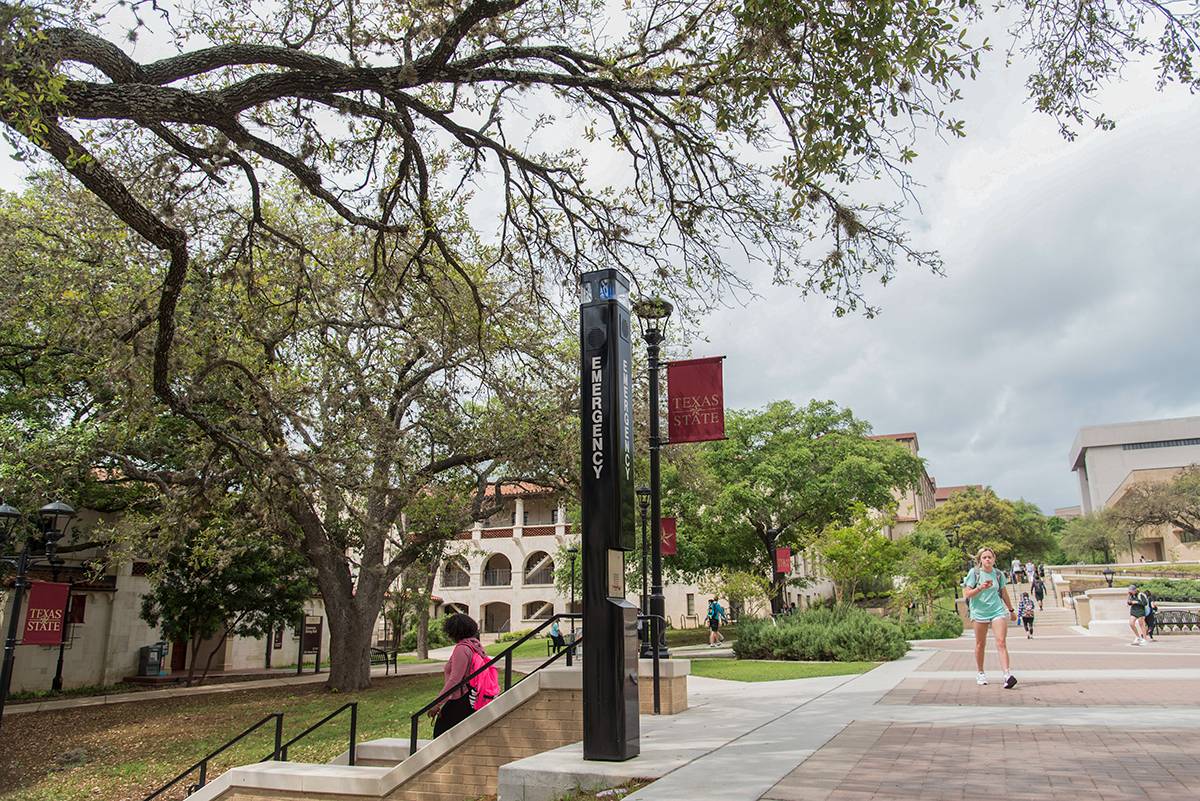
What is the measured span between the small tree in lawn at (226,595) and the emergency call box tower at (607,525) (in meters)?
18.9

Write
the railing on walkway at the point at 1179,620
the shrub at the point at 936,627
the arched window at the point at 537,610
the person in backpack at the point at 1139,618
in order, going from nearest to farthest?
the person in backpack at the point at 1139,618 < the railing on walkway at the point at 1179,620 < the shrub at the point at 936,627 < the arched window at the point at 537,610

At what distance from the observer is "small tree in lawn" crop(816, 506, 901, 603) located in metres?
26.2

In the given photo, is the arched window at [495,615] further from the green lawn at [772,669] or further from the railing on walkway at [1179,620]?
the green lawn at [772,669]

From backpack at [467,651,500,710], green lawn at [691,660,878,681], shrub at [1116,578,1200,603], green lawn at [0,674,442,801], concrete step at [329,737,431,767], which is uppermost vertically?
shrub at [1116,578,1200,603]

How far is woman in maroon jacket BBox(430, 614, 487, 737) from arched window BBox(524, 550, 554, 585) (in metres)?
47.9

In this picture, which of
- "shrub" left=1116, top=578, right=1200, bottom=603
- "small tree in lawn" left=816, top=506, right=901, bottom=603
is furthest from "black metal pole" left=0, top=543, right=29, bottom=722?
"shrub" left=1116, top=578, right=1200, bottom=603

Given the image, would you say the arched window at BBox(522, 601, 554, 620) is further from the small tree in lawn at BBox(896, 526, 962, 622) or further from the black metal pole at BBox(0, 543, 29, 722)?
the black metal pole at BBox(0, 543, 29, 722)

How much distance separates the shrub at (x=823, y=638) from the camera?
65.2 feet

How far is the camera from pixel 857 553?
1038 inches

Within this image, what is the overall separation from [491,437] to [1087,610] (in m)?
30.8

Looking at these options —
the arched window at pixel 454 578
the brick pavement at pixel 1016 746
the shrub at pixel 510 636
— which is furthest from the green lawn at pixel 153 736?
the arched window at pixel 454 578

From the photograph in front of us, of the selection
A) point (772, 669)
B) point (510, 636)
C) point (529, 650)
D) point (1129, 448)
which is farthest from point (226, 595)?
point (1129, 448)

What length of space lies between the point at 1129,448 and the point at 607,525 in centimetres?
16187

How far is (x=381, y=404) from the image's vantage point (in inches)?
794
